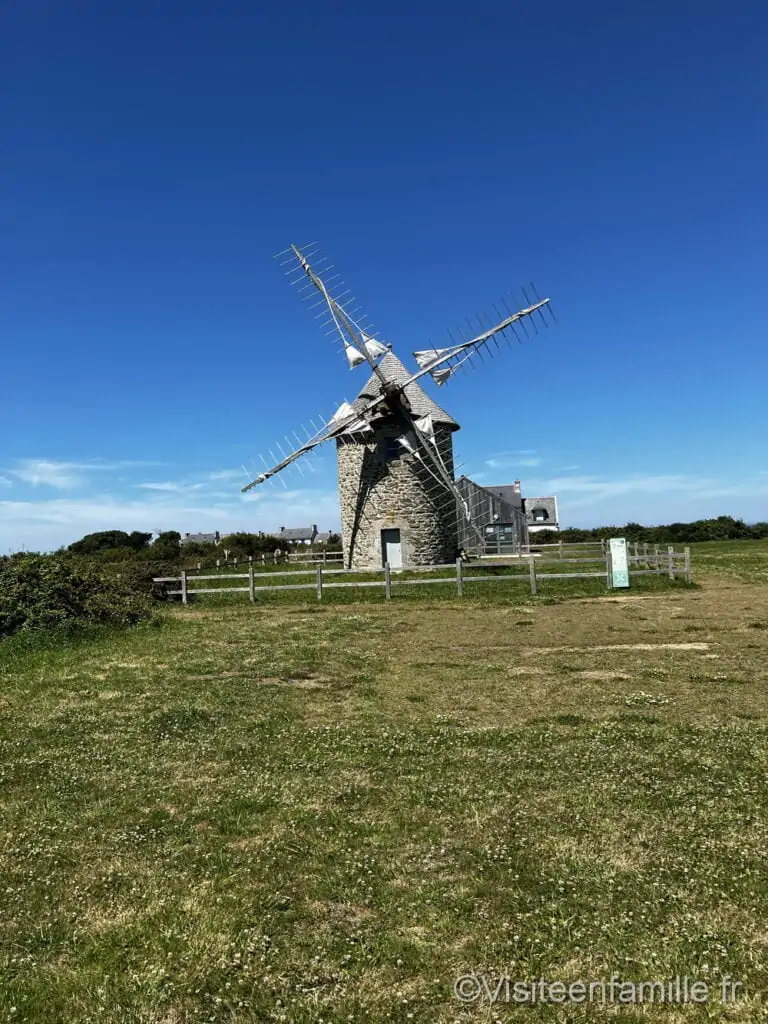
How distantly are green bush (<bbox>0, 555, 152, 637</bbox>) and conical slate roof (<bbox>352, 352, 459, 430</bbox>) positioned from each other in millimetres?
16167

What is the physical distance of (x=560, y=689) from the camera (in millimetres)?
10836

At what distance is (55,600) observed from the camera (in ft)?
56.6

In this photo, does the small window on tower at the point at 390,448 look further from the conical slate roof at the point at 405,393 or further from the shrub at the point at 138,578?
the shrub at the point at 138,578

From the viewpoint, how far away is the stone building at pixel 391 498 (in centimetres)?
3162

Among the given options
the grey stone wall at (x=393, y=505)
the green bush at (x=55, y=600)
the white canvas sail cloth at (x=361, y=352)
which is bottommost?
the green bush at (x=55, y=600)

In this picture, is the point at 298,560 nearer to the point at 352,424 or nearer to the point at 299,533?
the point at 352,424

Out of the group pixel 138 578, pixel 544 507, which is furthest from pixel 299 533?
pixel 138 578

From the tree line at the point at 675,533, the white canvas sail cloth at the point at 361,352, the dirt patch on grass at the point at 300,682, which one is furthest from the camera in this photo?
the tree line at the point at 675,533

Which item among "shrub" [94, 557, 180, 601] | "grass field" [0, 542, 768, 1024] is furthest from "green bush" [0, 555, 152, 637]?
"grass field" [0, 542, 768, 1024]

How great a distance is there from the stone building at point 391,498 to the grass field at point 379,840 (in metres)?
19.2

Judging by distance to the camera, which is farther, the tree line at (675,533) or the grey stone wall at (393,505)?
the tree line at (675,533)

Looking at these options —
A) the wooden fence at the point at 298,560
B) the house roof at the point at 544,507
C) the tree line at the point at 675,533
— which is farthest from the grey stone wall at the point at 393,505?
the house roof at the point at 544,507

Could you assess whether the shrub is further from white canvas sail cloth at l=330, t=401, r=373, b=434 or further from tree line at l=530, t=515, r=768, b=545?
tree line at l=530, t=515, r=768, b=545

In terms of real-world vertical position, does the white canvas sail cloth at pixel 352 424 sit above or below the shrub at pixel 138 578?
above
